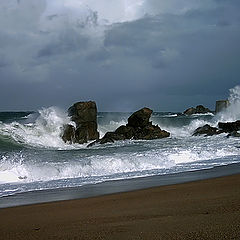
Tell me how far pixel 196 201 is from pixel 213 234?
214 centimetres

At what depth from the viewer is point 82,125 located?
27.8 metres

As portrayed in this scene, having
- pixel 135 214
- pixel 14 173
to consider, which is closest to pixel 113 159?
pixel 14 173

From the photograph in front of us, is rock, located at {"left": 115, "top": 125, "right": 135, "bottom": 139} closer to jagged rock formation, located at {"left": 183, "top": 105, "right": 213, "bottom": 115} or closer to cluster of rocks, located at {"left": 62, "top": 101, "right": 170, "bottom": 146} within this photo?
cluster of rocks, located at {"left": 62, "top": 101, "right": 170, "bottom": 146}

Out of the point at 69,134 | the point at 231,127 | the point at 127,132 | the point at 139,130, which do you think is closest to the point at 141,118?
the point at 139,130

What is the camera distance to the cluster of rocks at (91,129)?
27.5 m

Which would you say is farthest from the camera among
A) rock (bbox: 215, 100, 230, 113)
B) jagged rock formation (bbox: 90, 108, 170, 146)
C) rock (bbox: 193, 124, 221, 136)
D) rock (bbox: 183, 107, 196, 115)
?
rock (bbox: 183, 107, 196, 115)

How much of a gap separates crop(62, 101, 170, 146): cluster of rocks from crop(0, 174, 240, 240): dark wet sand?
19.3m

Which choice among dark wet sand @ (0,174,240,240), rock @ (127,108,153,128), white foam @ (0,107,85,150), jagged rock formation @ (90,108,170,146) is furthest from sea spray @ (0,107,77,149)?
dark wet sand @ (0,174,240,240)

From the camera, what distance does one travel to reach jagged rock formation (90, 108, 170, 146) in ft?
92.1

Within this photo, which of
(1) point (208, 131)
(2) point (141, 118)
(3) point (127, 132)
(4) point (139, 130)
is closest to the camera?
(3) point (127, 132)

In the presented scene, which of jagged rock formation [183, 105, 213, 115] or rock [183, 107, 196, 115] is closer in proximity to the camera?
jagged rock formation [183, 105, 213, 115]

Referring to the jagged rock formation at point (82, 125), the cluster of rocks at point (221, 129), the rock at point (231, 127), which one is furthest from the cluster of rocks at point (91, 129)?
the rock at point (231, 127)

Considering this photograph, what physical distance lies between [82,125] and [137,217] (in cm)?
2264

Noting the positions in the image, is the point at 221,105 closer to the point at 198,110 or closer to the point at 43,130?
the point at 43,130
